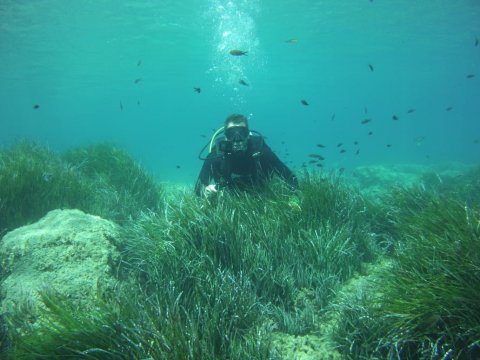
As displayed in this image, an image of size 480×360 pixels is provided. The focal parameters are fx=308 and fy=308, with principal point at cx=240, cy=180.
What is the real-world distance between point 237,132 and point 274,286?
3.38 meters

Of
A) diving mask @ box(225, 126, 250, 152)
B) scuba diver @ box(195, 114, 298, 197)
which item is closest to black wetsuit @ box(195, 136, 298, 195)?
scuba diver @ box(195, 114, 298, 197)

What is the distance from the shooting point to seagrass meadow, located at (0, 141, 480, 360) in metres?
2.74

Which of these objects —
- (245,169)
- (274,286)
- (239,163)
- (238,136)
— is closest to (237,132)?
(238,136)

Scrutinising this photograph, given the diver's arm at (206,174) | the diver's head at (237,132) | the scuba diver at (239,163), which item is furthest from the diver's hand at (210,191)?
the diver's head at (237,132)

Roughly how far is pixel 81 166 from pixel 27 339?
31.6 ft

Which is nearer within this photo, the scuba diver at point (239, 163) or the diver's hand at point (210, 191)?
the diver's hand at point (210, 191)

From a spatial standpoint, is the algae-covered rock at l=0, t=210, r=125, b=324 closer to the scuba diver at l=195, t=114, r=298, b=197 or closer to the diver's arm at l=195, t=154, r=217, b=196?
the diver's arm at l=195, t=154, r=217, b=196

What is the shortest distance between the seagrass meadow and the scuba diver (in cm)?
50

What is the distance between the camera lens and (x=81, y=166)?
1150cm

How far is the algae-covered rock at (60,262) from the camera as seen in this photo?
3.87 metres

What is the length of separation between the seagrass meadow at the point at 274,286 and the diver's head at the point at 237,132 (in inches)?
39.4

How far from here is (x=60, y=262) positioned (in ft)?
14.4

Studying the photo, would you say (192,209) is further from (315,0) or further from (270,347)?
(315,0)

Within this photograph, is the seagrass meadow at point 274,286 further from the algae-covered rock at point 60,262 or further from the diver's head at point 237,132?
the diver's head at point 237,132
